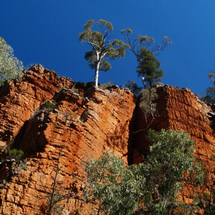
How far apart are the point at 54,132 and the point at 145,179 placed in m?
9.01

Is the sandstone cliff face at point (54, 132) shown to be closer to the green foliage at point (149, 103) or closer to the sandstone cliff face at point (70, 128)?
the sandstone cliff face at point (70, 128)

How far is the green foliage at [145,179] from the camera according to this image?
51.5 ft

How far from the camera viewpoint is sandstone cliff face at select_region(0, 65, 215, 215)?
19.4 metres

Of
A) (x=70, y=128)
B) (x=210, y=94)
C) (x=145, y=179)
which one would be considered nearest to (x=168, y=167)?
(x=145, y=179)

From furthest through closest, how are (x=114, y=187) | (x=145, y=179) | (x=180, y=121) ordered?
1. (x=180, y=121)
2. (x=145, y=179)
3. (x=114, y=187)

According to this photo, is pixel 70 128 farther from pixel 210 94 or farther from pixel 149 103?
pixel 210 94

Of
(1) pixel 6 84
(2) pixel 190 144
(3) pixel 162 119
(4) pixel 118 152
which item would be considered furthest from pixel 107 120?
(1) pixel 6 84

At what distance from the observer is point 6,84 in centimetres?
3052

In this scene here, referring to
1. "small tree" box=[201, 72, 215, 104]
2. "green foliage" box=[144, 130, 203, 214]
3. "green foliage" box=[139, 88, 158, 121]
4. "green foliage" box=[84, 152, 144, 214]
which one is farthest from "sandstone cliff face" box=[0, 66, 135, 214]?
"small tree" box=[201, 72, 215, 104]

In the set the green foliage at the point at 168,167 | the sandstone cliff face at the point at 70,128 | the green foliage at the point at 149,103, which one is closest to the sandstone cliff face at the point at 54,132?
the sandstone cliff face at the point at 70,128

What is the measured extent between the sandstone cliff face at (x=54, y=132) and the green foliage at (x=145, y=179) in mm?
3105

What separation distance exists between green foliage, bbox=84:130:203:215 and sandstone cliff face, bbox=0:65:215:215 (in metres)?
3.06

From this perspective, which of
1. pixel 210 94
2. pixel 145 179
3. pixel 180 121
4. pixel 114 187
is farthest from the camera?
pixel 210 94

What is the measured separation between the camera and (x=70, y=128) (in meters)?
23.5
